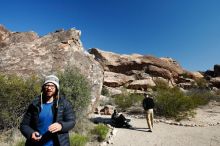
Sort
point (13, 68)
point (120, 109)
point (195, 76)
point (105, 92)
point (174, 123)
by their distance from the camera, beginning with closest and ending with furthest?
point (13, 68) < point (174, 123) < point (120, 109) < point (105, 92) < point (195, 76)

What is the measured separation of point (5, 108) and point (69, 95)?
8.90ft

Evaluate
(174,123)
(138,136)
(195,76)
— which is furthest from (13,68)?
(195,76)

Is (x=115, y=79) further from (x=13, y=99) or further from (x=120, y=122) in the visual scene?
(x=13, y=99)

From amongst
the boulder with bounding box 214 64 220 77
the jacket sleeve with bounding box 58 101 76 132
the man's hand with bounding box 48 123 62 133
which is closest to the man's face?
the jacket sleeve with bounding box 58 101 76 132

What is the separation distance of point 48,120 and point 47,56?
10841 mm

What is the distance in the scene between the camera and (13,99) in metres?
10.8

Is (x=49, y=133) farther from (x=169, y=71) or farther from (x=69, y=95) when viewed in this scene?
(x=169, y=71)

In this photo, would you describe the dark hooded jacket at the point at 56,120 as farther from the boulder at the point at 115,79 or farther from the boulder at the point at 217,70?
the boulder at the point at 217,70

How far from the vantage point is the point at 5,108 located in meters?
10.6

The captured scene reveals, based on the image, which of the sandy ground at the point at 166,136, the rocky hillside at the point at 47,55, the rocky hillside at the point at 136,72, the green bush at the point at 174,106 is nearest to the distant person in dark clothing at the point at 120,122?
the sandy ground at the point at 166,136

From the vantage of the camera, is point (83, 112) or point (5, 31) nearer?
point (83, 112)

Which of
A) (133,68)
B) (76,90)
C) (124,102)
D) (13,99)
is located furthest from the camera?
→ (133,68)

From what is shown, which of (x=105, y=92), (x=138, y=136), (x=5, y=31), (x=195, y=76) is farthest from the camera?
(x=195, y=76)

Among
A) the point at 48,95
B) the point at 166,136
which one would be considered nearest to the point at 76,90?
the point at 166,136
